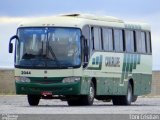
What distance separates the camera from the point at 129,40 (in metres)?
39.0

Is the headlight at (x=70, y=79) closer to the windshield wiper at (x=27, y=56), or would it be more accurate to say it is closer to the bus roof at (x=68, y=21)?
the windshield wiper at (x=27, y=56)

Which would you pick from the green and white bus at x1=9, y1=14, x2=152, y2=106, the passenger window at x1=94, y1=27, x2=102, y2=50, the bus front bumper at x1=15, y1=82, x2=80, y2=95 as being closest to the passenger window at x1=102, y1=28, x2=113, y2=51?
the green and white bus at x1=9, y1=14, x2=152, y2=106

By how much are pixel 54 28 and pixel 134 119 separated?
11.7 m

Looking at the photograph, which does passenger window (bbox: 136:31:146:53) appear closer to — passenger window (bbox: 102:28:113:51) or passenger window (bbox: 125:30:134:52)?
passenger window (bbox: 125:30:134:52)

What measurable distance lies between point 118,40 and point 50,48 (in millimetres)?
4284

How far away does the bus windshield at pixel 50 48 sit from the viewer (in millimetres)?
34312

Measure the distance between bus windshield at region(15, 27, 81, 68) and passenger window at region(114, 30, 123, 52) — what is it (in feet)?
11.3

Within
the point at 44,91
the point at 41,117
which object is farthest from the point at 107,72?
the point at 41,117

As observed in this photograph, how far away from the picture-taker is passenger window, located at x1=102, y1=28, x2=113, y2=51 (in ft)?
120

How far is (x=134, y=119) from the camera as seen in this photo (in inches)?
926

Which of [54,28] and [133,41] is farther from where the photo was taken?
[133,41]

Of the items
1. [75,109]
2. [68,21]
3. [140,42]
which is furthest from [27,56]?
[140,42]

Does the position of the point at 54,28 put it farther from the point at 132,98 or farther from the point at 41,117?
the point at 41,117

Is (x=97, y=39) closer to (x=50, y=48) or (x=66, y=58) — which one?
(x=66, y=58)
